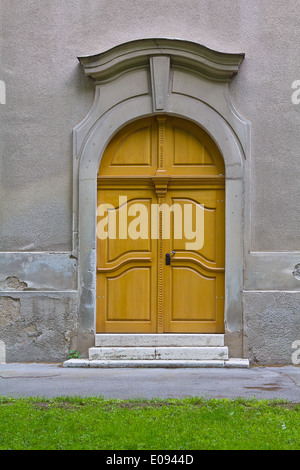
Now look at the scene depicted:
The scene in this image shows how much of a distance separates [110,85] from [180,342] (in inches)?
133

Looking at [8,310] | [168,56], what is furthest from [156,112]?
[8,310]

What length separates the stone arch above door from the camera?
8656 millimetres

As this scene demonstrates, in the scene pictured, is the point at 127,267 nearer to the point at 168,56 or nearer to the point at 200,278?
the point at 200,278

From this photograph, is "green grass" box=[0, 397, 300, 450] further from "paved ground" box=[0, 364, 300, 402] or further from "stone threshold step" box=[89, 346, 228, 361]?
"stone threshold step" box=[89, 346, 228, 361]

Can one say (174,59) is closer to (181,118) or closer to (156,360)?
(181,118)

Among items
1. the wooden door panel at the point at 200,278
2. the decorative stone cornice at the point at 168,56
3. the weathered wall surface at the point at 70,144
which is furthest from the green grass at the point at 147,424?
the decorative stone cornice at the point at 168,56

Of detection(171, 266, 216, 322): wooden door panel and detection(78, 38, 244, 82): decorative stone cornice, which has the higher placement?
detection(78, 38, 244, 82): decorative stone cornice

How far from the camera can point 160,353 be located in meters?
8.37

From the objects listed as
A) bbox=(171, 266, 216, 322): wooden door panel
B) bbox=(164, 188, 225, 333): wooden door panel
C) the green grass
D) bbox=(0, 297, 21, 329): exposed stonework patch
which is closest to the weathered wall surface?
bbox=(0, 297, 21, 329): exposed stonework patch

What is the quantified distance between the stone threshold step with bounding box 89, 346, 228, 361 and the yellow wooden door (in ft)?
1.36

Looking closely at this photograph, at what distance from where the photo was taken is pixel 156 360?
8.31 m

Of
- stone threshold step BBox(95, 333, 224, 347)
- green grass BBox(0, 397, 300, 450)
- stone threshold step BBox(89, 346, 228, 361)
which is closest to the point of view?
green grass BBox(0, 397, 300, 450)

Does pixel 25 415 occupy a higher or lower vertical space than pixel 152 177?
lower
